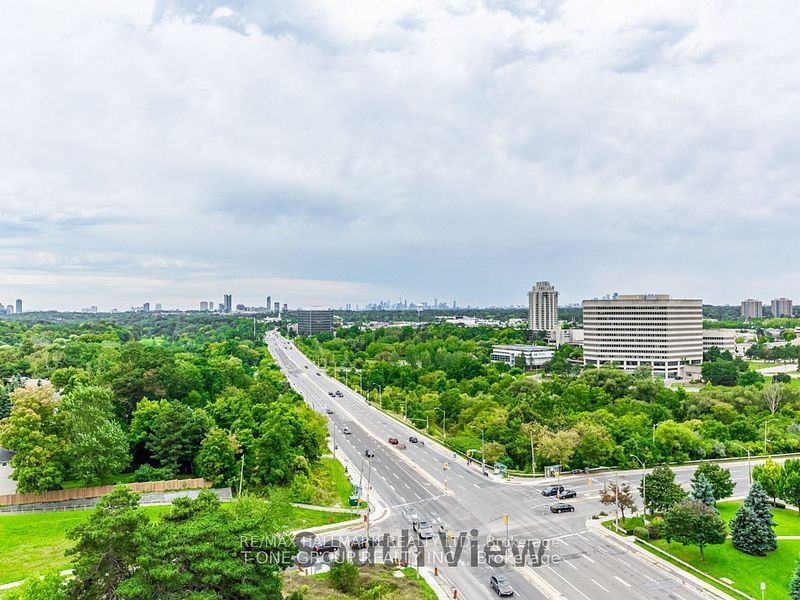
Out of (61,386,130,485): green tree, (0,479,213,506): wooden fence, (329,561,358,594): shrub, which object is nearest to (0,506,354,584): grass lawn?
(0,479,213,506): wooden fence

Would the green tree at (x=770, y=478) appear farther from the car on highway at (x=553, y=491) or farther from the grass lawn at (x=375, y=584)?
the grass lawn at (x=375, y=584)

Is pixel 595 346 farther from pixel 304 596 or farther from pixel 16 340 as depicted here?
pixel 16 340

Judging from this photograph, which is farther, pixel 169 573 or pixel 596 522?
pixel 596 522

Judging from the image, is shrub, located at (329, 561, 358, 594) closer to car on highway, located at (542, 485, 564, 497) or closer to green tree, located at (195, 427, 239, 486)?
green tree, located at (195, 427, 239, 486)

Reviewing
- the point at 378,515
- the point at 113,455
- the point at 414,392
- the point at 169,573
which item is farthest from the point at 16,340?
the point at 169,573

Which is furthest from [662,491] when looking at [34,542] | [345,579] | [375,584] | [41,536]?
[41,536]

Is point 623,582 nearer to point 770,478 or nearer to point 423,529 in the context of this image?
point 423,529

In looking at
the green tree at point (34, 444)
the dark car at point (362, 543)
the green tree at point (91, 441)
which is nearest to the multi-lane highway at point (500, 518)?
the dark car at point (362, 543)
